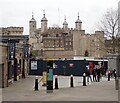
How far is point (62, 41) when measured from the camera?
158375 millimetres

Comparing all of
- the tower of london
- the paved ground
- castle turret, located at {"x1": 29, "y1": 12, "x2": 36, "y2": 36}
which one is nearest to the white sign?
the paved ground

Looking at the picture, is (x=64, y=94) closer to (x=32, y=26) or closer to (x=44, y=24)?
(x=44, y=24)

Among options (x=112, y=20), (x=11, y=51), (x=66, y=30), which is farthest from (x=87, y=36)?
(x=11, y=51)

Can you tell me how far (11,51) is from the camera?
33219 millimetres

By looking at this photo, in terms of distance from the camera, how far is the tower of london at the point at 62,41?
111312mm

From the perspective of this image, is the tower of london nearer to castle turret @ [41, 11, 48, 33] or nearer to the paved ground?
castle turret @ [41, 11, 48, 33]

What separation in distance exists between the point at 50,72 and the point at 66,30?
480ft

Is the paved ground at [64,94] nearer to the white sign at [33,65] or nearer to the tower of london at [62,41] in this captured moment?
the white sign at [33,65]

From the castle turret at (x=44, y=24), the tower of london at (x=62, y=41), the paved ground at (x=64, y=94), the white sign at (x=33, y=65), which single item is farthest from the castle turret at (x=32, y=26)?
the paved ground at (x=64, y=94)

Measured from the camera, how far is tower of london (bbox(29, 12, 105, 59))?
111 metres

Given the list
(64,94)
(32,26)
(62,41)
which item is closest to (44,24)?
(32,26)

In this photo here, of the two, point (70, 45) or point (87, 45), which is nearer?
point (87, 45)

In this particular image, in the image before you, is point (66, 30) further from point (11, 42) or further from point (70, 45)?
point (11, 42)

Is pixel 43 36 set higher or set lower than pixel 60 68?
higher
